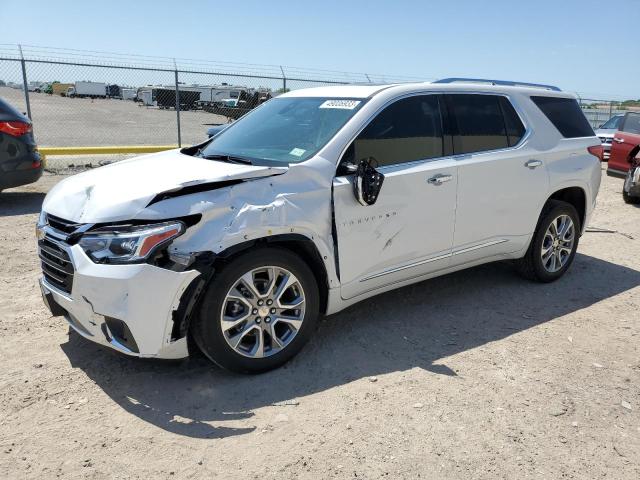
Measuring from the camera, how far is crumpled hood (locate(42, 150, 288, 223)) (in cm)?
307

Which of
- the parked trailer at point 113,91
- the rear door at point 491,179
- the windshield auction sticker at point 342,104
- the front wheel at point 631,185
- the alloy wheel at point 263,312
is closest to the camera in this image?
the alloy wheel at point 263,312

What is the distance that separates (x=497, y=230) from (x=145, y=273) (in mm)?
2931

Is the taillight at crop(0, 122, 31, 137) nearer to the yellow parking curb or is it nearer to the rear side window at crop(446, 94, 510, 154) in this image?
the yellow parking curb

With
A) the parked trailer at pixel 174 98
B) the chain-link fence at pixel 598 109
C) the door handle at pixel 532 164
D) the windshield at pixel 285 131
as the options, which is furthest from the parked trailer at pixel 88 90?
the door handle at pixel 532 164

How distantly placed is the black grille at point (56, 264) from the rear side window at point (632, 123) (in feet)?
34.8

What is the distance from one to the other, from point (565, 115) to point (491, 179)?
1.42m

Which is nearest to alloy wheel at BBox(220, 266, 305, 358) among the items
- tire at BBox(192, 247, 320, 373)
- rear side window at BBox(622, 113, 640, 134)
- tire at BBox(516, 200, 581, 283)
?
tire at BBox(192, 247, 320, 373)

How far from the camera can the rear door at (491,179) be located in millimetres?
4293

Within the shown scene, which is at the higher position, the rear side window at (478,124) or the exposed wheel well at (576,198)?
the rear side window at (478,124)

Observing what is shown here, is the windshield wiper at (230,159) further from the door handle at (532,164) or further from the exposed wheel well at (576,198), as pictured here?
the exposed wheel well at (576,198)

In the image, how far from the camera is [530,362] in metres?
3.72

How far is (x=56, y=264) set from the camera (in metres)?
3.28

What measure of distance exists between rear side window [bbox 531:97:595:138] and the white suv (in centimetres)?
5

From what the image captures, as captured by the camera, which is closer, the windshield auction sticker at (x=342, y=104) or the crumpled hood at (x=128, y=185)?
the crumpled hood at (x=128, y=185)
